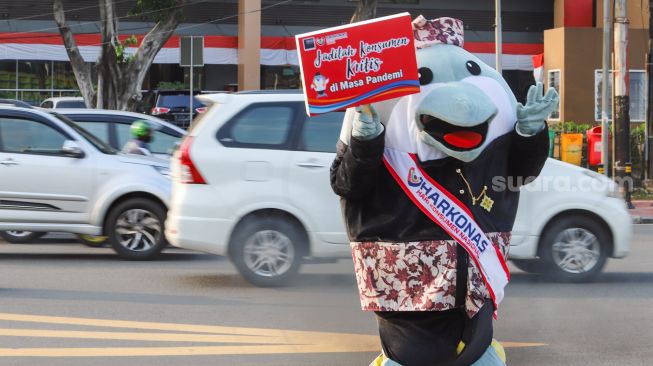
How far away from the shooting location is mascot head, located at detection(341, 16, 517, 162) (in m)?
3.66

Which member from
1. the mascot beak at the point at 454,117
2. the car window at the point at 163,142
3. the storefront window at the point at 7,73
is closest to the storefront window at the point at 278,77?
the storefront window at the point at 7,73

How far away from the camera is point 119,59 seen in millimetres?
23828

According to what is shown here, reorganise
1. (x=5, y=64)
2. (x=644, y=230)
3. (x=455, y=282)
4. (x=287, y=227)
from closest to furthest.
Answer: (x=455, y=282) → (x=287, y=227) → (x=644, y=230) → (x=5, y=64)

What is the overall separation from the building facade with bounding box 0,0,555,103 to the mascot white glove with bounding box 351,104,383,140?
29300 mm

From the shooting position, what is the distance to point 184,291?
356 inches

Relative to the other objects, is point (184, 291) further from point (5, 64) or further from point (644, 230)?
point (5, 64)

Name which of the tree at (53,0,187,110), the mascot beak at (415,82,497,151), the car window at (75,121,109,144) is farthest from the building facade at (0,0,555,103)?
the mascot beak at (415,82,497,151)

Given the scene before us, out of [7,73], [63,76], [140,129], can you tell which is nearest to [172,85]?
[63,76]

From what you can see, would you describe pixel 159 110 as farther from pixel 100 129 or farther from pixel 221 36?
pixel 100 129

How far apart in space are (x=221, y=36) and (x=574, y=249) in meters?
27.0

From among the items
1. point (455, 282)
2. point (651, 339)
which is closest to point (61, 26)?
point (651, 339)

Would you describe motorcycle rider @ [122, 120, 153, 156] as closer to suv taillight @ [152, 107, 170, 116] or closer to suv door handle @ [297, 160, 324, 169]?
suv door handle @ [297, 160, 324, 169]

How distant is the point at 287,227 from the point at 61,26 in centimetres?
1702

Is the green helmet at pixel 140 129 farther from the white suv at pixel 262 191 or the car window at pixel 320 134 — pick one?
the car window at pixel 320 134
